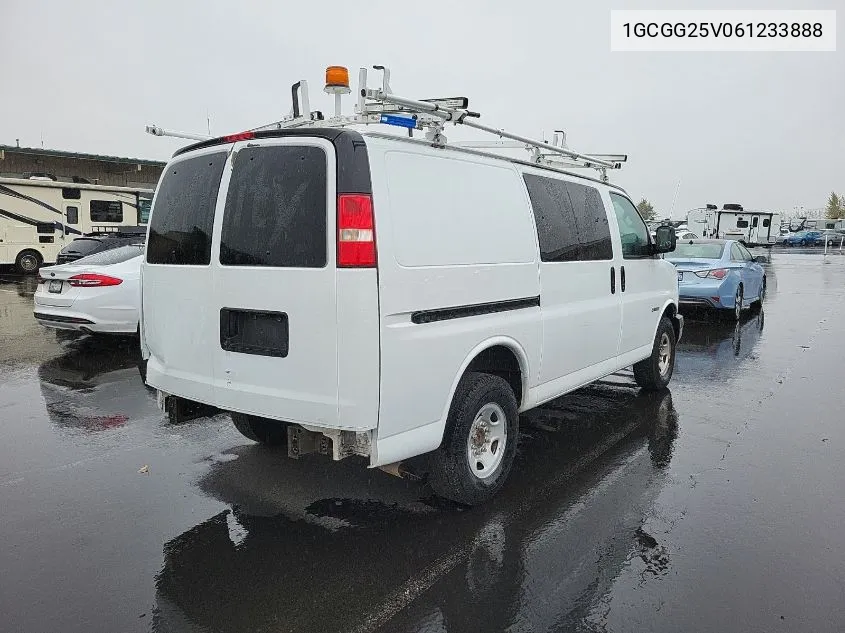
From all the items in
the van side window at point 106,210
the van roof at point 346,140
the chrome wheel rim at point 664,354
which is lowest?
the chrome wheel rim at point 664,354

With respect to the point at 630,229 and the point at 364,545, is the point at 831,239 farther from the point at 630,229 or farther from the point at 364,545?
the point at 364,545

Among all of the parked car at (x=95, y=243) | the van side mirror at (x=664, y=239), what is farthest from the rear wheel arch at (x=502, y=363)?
the parked car at (x=95, y=243)

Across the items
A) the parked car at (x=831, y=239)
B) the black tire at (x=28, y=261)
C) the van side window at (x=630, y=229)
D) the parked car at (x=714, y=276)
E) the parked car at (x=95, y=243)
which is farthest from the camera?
the parked car at (x=831, y=239)

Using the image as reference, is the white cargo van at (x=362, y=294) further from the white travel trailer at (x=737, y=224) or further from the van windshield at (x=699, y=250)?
the white travel trailer at (x=737, y=224)

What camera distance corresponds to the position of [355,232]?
3332mm

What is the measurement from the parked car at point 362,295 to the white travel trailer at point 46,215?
720 inches

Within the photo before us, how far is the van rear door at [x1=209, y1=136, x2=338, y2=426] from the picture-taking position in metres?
3.40

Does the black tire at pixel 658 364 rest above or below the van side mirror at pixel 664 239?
below

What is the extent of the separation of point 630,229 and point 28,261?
21.6 m

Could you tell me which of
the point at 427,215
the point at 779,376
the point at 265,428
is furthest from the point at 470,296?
the point at 779,376

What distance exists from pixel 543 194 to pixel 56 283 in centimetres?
732

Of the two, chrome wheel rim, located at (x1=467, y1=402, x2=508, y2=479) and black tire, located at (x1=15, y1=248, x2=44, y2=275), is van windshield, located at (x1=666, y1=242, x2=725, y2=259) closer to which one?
chrome wheel rim, located at (x1=467, y1=402, x2=508, y2=479)

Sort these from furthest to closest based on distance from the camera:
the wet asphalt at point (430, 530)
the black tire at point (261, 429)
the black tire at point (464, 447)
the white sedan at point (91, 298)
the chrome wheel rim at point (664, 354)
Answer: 1. the white sedan at point (91, 298)
2. the chrome wheel rim at point (664, 354)
3. the black tire at point (261, 429)
4. the black tire at point (464, 447)
5. the wet asphalt at point (430, 530)

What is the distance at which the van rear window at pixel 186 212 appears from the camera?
391 centimetres
